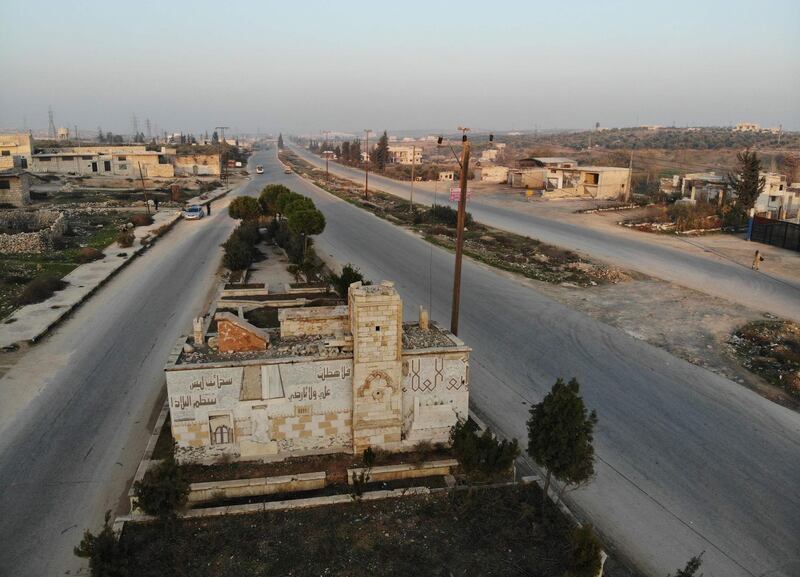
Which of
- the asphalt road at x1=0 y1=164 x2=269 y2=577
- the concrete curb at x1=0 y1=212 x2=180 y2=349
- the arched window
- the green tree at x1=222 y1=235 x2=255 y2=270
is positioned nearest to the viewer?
the asphalt road at x1=0 y1=164 x2=269 y2=577

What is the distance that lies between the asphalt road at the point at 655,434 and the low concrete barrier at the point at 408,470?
7.47 ft

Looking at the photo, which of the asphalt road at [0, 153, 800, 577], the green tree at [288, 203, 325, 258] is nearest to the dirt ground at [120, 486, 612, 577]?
the asphalt road at [0, 153, 800, 577]

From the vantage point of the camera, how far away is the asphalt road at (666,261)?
23.4 metres

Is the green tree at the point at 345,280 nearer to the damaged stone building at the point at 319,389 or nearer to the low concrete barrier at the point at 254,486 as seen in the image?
the damaged stone building at the point at 319,389

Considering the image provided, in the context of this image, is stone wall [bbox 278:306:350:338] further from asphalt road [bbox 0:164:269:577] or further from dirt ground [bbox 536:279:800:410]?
dirt ground [bbox 536:279:800:410]

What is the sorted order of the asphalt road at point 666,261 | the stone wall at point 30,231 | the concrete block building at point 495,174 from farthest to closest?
the concrete block building at point 495,174 < the stone wall at point 30,231 < the asphalt road at point 666,261

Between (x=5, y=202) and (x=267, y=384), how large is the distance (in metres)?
48.0

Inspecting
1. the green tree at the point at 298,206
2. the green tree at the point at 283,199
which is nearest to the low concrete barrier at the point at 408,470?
the green tree at the point at 298,206

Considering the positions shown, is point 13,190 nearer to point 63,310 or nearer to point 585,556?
point 63,310

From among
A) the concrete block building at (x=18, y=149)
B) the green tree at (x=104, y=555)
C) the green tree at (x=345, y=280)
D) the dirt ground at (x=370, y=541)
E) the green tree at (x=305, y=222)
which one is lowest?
the dirt ground at (x=370, y=541)

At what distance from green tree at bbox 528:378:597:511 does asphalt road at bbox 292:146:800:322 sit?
1636 centimetres

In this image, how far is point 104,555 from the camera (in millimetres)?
7742

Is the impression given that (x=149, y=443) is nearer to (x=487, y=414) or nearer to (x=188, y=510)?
(x=188, y=510)

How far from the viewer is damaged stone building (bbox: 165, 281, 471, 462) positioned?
1027 cm
